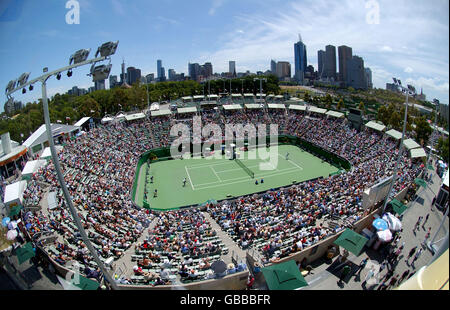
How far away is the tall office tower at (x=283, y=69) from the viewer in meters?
125

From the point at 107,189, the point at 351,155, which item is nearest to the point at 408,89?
the point at 351,155

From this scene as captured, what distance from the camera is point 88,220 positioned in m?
16.4

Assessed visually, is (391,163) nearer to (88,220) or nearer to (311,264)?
(311,264)

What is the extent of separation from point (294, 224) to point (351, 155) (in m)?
18.8

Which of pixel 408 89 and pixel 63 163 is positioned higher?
pixel 408 89

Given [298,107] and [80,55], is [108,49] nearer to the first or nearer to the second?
[80,55]

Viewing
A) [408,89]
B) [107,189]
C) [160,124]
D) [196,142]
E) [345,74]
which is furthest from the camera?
[345,74]

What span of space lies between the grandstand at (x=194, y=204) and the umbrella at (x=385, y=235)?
181cm

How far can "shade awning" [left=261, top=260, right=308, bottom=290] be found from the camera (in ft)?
33.6

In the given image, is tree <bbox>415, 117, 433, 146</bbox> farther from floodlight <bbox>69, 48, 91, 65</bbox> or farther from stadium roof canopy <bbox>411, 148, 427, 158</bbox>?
floodlight <bbox>69, 48, 91, 65</bbox>

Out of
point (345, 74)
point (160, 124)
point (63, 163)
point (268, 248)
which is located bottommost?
point (268, 248)

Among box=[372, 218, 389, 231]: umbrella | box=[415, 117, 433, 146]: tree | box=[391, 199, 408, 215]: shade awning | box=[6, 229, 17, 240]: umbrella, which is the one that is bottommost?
box=[372, 218, 389, 231]: umbrella

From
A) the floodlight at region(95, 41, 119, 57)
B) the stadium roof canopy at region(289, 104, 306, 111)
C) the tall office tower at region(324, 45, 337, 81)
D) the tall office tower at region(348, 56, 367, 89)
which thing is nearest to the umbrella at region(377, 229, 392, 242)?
the floodlight at region(95, 41, 119, 57)

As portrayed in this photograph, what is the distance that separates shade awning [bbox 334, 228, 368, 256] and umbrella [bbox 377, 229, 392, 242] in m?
0.74
